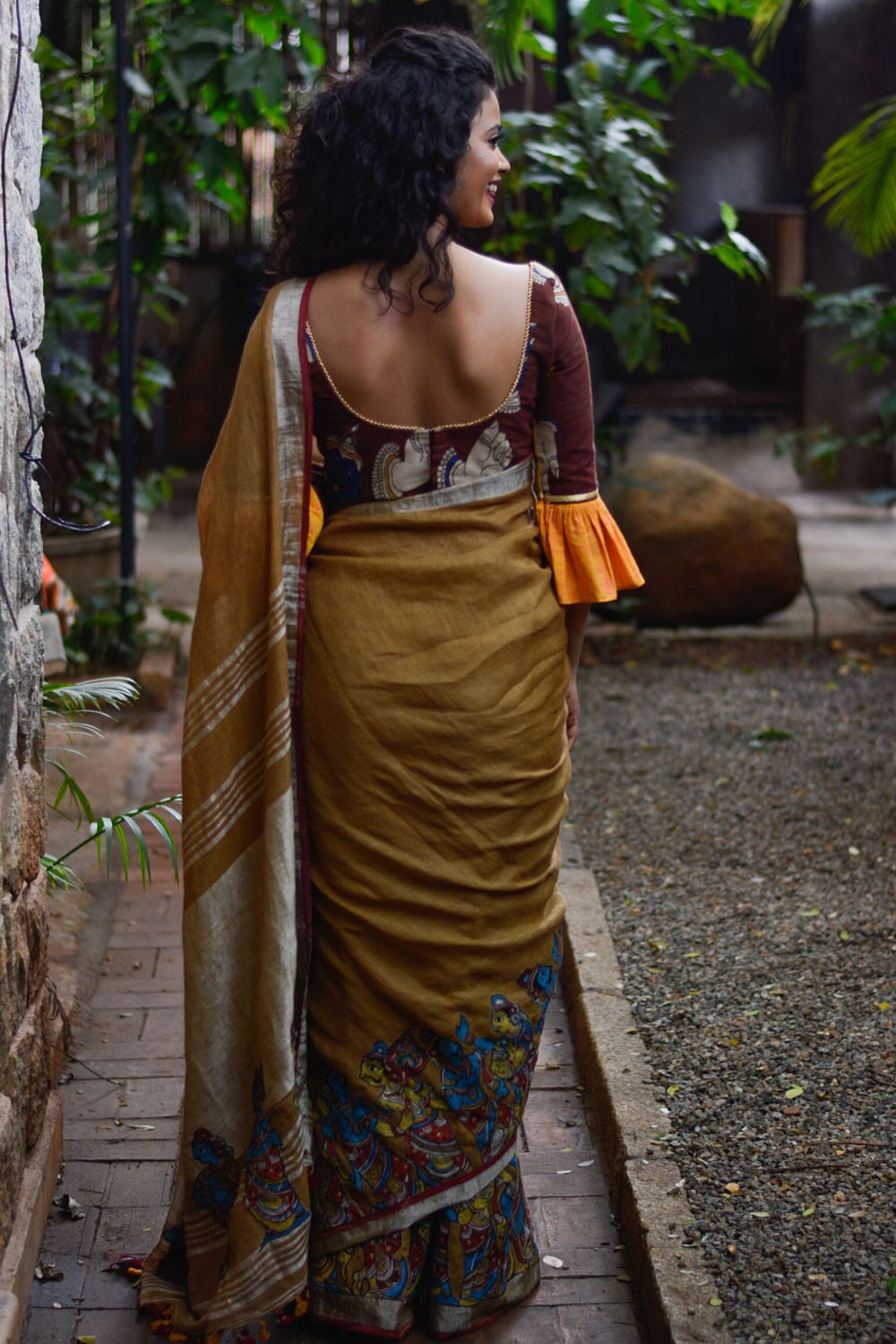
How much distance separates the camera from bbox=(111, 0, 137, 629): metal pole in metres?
5.23

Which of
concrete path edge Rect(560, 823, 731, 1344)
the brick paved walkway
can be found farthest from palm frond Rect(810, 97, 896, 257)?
the brick paved walkway

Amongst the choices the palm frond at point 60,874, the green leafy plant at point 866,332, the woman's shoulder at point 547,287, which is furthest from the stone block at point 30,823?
the green leafy plant at point 866,332

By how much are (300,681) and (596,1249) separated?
1166 millimetres

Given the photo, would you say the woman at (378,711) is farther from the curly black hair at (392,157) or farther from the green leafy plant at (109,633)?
the green leafy plant at (109,633)

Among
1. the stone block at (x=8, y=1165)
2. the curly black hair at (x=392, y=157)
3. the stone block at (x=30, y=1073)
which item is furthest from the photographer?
the stone block at (x=30, y=1073)

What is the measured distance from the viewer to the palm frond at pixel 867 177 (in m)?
5.70

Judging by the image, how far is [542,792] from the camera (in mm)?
2324

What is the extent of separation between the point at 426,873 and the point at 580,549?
0.56 meters

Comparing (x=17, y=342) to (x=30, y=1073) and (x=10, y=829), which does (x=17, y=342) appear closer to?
(x=10, y=829)

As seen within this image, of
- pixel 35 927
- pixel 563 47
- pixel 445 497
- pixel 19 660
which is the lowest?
pixel 35 927

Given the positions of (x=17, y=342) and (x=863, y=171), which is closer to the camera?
(x=17, y=342)

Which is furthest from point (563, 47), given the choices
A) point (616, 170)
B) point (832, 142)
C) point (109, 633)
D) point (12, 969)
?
point (832, 142)

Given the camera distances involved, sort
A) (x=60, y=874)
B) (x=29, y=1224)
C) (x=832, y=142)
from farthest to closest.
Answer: (x=832, y=142) → (x=60, y=874) → (x=29, y=1224)

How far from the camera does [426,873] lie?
2.22 metres
